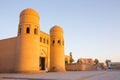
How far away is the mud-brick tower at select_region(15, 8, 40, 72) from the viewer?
99.3 feet

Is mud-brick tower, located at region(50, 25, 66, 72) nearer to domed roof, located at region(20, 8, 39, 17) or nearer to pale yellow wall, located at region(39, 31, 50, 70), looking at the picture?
pale yellow wall, located at region(39, 31, 50, 70)

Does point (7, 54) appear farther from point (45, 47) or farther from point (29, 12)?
point (29, 12)

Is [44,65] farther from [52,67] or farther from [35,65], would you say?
[35,65]

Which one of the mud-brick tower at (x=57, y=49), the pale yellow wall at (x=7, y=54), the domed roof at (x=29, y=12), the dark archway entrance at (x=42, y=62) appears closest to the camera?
the domed roof at (x=29, y=12)

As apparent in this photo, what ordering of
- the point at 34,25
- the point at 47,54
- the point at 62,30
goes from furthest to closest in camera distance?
the point at 62,30, the point at 47,54, the point at 34,25

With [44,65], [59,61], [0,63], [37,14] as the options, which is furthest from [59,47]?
[0,63]

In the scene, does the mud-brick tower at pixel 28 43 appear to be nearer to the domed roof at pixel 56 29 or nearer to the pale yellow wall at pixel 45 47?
the pale yellow wall at pixel 45 47

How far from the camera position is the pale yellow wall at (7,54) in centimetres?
3355

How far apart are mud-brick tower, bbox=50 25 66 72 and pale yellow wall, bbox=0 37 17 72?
9.63m

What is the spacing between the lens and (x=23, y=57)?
3042 cm

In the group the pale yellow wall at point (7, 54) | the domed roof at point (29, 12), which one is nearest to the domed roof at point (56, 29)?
the domed roof at point (29, 12)

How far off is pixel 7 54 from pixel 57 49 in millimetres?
11246

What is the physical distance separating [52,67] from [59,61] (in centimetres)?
209

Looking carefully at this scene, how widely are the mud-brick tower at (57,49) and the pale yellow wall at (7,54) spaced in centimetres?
963
